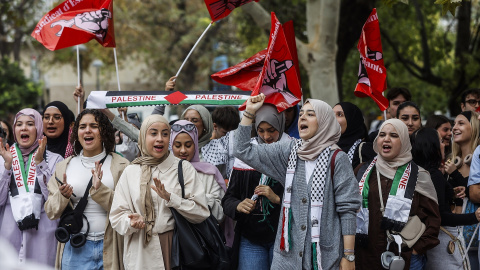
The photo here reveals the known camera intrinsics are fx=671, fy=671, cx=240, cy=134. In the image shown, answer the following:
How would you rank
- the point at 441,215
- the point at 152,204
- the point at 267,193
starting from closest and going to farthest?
the point at 152,204 < the point at 267,193 < the point at 441,215

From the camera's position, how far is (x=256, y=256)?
5379 millimetres

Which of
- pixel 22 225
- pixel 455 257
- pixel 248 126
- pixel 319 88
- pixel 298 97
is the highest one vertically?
pixel 319 88

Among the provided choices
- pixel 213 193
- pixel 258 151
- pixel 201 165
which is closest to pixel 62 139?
pixel 201 165

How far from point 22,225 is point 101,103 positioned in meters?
1.36

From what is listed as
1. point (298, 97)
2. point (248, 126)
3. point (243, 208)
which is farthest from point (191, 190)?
point (298, 97)

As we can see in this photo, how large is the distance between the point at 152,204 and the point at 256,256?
97 cm

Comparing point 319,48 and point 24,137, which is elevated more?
point 319,48

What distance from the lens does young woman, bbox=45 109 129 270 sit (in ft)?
17.2

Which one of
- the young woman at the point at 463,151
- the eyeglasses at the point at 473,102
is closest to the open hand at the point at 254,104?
the young woman at the point at 463,151

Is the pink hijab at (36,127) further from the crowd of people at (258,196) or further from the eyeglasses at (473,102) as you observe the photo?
the eyeglasses at (473,102)

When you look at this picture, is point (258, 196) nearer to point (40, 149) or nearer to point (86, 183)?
point (86, 183)

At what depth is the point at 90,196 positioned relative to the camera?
533cm

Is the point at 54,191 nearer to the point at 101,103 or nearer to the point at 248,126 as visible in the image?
the point at 101,103

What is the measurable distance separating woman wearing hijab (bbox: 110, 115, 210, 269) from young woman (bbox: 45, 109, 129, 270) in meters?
0.26
